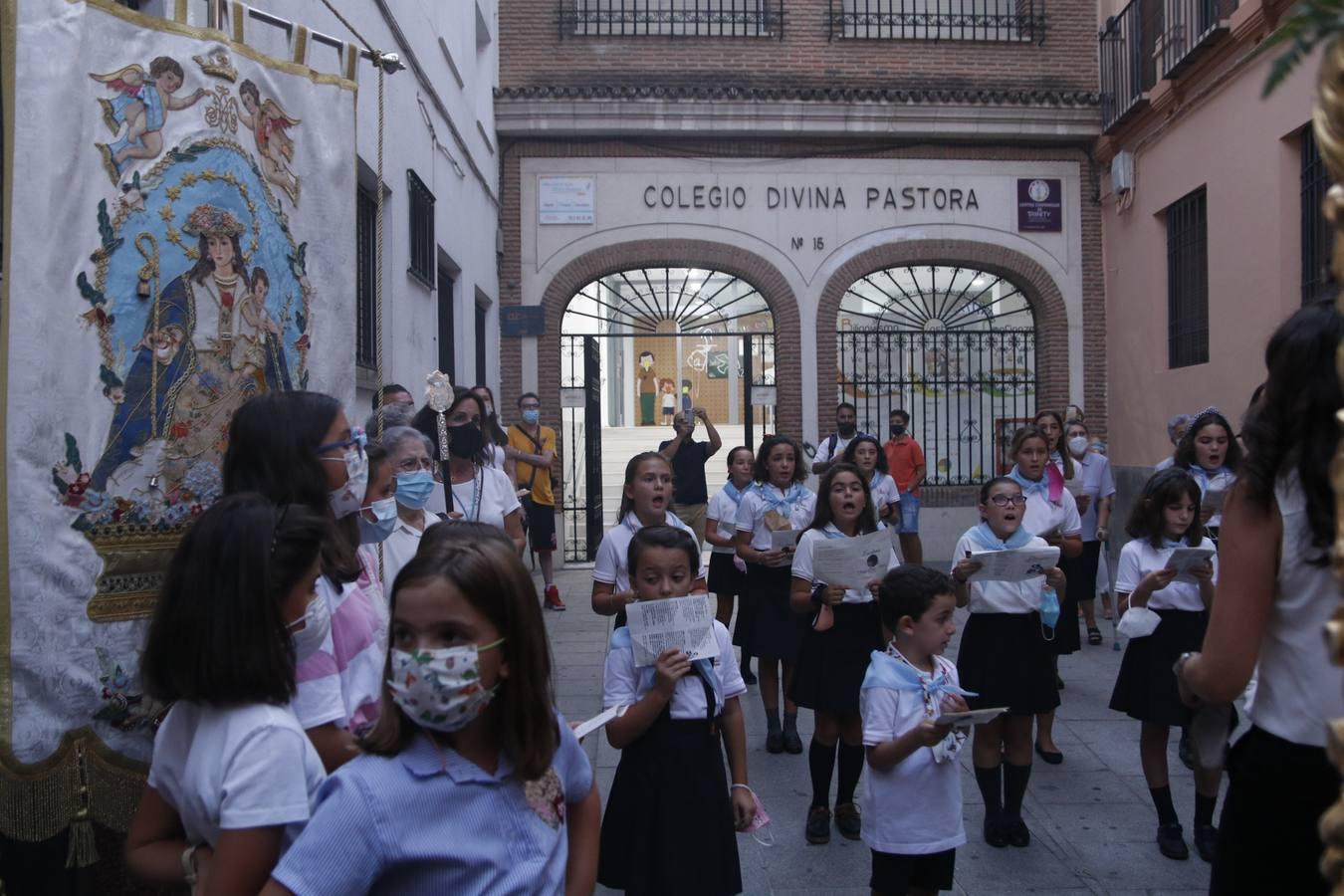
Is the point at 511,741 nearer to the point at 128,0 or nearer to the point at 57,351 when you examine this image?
the point at 57,351

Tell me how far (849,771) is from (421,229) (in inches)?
242

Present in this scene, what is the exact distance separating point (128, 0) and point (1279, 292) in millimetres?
9484

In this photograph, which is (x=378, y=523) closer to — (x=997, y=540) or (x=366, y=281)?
(x=997, y=540)

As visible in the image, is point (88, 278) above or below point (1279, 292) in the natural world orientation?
below

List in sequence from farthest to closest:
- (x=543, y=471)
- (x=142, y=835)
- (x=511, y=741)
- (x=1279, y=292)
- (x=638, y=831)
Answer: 1. (x=543, y=471)
2. (x=1279, y=292)
3. (x=638, y=831)
4. (x=142, y=835)
5. (x=511, y=741)

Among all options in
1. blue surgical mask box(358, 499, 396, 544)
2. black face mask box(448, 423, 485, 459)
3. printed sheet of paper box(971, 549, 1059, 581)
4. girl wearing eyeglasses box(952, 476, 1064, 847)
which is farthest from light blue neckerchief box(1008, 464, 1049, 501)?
blue surgical mask box(358, 499, 396, 544)

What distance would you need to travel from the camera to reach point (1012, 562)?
510 cm

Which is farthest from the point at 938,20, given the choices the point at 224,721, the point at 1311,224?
the point at 224,721

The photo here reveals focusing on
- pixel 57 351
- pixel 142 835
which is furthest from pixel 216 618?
pixel 57 351

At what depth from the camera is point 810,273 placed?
1496 centimetres

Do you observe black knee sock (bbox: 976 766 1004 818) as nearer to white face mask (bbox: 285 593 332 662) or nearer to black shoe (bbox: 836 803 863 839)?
black shoe (bbox: 836 803 863 839)

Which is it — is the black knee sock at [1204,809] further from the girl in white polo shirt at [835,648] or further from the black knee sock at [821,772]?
the black knee sock at [821,772]

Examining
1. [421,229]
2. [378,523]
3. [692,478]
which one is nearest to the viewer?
[378,523]

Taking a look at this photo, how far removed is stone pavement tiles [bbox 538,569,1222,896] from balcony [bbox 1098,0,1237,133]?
7.33 m
